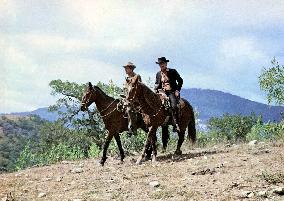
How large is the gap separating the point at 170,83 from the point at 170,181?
5404 millimetres

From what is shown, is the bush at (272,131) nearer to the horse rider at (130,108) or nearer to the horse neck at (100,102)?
the horse rider at (130,108)

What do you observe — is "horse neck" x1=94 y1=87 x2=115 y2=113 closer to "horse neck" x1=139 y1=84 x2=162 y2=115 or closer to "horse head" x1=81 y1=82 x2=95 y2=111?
"horse head" x1=81 y1=82 x2=95 y2=111

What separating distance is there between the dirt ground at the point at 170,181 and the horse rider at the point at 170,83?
1702mm

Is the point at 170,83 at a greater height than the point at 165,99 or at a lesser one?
greater

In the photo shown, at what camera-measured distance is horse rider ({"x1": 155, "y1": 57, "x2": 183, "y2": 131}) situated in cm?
1647

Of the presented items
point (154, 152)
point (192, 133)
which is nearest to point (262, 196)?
point (154, 152)

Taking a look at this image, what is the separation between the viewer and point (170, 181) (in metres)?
11.9

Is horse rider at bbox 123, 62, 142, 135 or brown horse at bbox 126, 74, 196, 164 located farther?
horse rider at bbox 123, 62, 142, 135

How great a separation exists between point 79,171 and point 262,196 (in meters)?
7.41

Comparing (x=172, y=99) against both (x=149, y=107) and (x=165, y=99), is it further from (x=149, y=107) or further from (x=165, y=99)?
(x=149, y=107)

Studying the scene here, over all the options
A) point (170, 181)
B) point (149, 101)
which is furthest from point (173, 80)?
point (170, 181)

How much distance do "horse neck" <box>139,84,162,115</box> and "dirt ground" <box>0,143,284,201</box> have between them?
5.76ft

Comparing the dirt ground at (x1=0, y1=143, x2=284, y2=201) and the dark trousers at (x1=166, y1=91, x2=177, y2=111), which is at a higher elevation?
the dark trousers at (x1=166, y1=91, x2=177, y2=111)

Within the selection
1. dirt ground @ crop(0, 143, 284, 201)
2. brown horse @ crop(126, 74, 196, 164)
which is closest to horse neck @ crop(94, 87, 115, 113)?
brown horse @ crop(126, 74, 196, 164)
